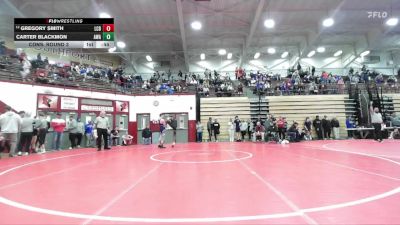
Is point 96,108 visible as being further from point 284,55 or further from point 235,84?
point 284,55

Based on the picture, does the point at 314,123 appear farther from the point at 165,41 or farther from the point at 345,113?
the point at 165,41

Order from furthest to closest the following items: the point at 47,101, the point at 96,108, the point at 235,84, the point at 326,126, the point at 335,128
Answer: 1. the point at 235,84
2. the point at 335,128
3. the point at 326,126
4. the point at 96,108
5. the point at 47,101

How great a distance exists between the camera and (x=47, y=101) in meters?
16.0

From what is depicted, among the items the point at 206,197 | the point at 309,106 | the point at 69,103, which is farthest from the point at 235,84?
the point at 206,197

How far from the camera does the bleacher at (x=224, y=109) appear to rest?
22547 mm

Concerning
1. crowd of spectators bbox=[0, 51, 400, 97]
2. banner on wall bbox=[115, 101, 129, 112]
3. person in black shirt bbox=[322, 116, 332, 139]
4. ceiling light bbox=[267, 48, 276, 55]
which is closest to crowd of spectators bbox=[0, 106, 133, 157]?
banner on wall bbox=[115, 101, 129, 112]

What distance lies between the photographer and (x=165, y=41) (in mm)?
28953

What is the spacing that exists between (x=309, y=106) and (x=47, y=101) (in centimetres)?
1895

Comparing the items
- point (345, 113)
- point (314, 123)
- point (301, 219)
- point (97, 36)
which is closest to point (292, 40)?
point (345, 113)

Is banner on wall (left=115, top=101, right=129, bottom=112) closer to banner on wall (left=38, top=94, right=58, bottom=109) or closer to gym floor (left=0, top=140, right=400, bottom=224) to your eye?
banner on wall (left=38, top=94, right=58, bottom=109)

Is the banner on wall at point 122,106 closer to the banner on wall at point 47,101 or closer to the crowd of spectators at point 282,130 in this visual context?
the banner on wall at point 47,101

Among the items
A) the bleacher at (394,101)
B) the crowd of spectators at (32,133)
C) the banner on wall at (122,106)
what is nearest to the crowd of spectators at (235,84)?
the banner on wall at (122,106)
